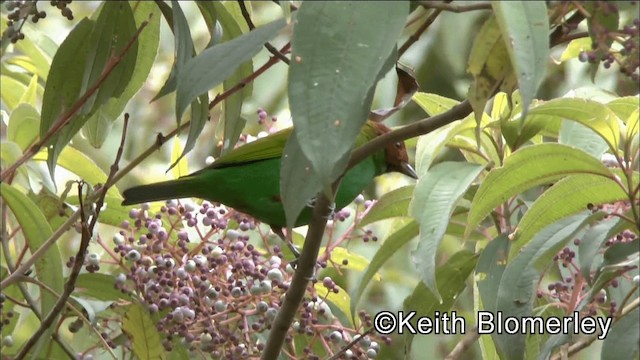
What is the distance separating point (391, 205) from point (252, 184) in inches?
15.0

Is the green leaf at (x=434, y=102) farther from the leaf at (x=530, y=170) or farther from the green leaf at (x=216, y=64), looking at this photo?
the green leaf at (x=216, y=64)

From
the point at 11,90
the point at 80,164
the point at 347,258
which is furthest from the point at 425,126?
the point at 11,90

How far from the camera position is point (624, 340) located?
1603mm

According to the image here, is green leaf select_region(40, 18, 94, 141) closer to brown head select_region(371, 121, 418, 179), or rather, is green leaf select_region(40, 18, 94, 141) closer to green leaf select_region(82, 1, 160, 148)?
green leaf select_region(82, 1, 160, 148)

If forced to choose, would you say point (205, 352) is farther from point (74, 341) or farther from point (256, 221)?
point (74, 341)

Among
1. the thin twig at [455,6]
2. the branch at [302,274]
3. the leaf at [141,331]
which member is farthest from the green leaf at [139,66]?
the thin twig at [455,6]

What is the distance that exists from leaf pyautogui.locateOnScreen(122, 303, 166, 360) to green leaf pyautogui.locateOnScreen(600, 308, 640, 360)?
0.75 meters

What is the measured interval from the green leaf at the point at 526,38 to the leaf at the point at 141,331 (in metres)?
0.90

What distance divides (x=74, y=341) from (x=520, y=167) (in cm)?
123

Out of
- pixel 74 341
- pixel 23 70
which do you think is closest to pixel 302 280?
pixel 74 341

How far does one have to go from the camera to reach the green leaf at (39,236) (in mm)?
1993

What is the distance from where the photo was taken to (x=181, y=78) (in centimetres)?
135

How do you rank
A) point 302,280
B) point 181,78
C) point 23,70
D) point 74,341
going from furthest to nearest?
point 23,70 < point 74,341 < point 302,280 < point 181,78

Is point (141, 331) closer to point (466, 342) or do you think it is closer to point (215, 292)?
point (215, 292)
